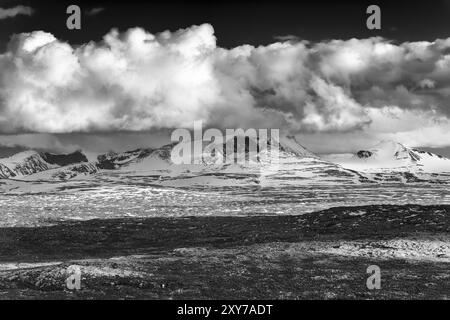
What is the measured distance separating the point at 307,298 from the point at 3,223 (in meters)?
60.9

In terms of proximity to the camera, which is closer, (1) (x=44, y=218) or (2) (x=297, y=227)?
(2) (x=297, y=227)

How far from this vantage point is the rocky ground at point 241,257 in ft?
97.8

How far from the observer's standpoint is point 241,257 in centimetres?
4181

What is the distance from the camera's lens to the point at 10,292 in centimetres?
2855

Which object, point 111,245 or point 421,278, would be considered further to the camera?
point 111,245

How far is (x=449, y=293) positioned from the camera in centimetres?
2886

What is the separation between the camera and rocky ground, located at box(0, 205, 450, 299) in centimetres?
2981
